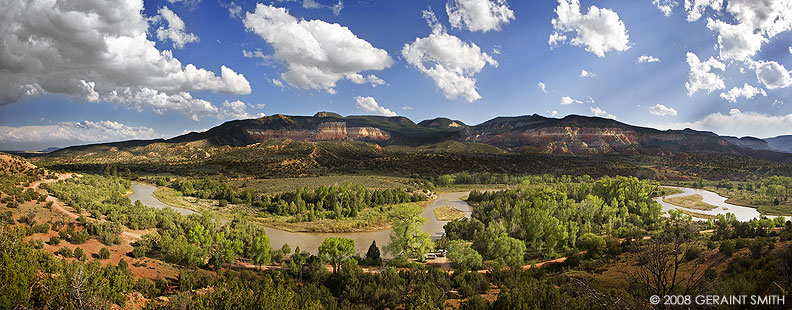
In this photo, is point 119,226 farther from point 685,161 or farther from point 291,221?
point 685,161

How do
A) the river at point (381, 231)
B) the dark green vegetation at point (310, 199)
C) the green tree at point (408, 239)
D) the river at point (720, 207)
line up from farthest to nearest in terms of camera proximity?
the river at point (720, 207) < the dark green vegetation at point (310, 199) < the river at point (381, 231) < the green tree at point (408, 239)

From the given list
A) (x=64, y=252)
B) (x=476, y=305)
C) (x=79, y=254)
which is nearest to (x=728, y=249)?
(x=476, y=305)

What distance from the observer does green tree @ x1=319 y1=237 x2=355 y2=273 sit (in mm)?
31513

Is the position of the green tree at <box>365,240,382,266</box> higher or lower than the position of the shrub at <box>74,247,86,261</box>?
lower

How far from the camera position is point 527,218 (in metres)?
44.9

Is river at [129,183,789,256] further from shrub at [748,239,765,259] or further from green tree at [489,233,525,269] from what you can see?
shrub at [748,239,765,259]

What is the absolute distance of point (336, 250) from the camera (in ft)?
103

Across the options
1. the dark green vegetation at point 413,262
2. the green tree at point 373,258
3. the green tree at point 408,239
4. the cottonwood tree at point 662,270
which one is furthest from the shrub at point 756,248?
the green tree at point 373,258

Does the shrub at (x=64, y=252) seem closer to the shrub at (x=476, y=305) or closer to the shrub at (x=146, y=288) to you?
the shrub at (x=146, y=288)

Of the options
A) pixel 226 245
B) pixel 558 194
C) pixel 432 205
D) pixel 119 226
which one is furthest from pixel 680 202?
pixel 119 226

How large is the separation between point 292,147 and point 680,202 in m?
129

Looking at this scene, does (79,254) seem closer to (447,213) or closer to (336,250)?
(336,250)

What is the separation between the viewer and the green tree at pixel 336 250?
31.5 metres

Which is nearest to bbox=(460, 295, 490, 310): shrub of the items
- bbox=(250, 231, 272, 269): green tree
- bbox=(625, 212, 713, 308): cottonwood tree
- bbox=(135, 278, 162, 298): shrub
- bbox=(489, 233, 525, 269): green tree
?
bbox=(625, 212, 713, 308): cottonwood tree
